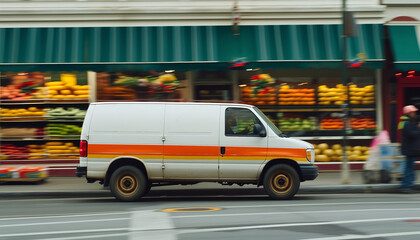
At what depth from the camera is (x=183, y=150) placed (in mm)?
11383

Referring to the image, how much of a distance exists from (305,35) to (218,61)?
2749 millimetres

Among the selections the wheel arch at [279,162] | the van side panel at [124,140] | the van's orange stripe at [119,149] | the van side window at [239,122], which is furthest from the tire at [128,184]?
the wheel arch at [279,162]

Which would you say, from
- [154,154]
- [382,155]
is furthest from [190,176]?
[382,155]

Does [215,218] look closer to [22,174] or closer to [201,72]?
[22,174]

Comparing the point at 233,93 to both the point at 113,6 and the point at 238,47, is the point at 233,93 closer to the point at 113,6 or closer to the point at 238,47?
the point at 238,47

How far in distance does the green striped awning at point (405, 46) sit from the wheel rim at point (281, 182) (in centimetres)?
635

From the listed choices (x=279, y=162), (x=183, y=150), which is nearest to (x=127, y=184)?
(x=183, y=150)

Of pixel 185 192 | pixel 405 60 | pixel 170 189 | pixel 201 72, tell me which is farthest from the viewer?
pixel 201 72

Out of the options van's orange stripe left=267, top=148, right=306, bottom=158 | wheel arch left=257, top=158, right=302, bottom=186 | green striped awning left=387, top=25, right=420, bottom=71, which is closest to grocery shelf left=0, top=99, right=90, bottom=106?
wheel arch left=257, top=158, right=302, bottom=186

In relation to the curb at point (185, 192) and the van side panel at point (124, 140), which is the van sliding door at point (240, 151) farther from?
the curb at point (185, 192)

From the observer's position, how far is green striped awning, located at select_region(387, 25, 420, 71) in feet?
52.3

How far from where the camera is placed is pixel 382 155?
44.4ft

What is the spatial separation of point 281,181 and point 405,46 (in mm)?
7244

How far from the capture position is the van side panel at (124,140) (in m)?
11.4
